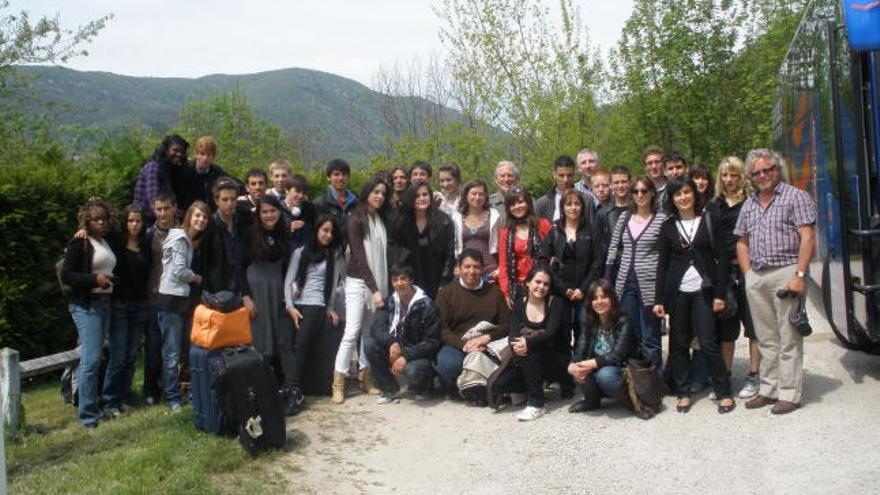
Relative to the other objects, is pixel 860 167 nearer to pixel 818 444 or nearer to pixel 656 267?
pixel 656 267

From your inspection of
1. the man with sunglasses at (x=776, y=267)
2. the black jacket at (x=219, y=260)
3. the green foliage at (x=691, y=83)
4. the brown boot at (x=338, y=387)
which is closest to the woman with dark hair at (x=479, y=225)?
the brown boot at (x=338, y=387)

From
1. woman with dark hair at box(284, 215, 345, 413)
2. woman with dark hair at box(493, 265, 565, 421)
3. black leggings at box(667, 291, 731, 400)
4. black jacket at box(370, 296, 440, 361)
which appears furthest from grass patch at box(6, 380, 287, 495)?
black leggings at box(667, 291, 731, 400)

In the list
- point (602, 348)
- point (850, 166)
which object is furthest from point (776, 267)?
point (602, 348)

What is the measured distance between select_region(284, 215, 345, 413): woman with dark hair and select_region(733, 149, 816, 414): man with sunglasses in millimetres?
3674

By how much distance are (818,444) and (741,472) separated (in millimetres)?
759

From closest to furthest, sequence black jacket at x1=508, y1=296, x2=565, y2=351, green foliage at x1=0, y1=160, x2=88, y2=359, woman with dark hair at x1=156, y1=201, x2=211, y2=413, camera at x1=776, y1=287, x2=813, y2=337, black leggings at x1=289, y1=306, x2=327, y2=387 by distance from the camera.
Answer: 1. camera at x1=776, y1=287, x2=813, y2=337
2. black jacket at x1=508, y1=296, x2=565, y2=351
3. woman with dark hair at x1=156, y1=201, x2=211, y2=413
4. black leggings at x1=289, y1=306, x2=327, y2=387
5. green foliage at x1=0, y1=160, x2=88, y2=359

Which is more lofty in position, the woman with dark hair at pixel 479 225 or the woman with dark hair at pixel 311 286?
the woman with dark hair at pixel 479 225

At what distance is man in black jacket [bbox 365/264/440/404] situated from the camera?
24.9ft

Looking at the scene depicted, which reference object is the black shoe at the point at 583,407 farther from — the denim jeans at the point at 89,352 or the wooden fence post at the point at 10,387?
the wooden fence post at the point at 10,387

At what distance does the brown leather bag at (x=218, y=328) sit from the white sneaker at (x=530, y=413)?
2.32 m

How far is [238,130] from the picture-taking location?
31.6 m

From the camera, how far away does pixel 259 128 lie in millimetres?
31734

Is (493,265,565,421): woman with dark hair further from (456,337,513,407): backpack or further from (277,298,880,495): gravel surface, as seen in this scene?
(277,298,880,495): gravel surface

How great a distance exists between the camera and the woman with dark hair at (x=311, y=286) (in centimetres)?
784
